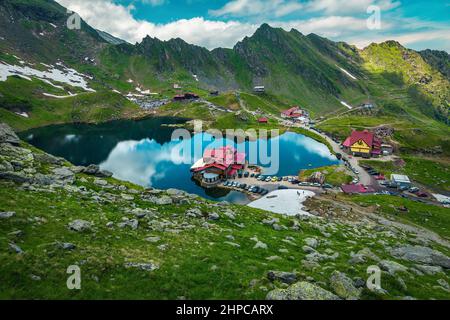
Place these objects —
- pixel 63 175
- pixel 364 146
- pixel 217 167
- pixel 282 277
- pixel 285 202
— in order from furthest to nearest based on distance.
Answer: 1. pixel 364 146
2. pixel 217 167
3. pixel 285 202
4. pixel 63 175
5. pixel 282 277

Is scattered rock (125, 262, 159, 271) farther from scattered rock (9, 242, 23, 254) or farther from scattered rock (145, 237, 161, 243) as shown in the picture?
scattered rock (9, 242, 23, 254)

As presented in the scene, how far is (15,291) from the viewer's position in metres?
16.3

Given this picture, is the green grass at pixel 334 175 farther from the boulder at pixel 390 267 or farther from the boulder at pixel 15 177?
the boulder at pixel 15 177

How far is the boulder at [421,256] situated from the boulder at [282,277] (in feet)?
66.7

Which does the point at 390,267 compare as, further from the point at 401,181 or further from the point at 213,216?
the point at 401,181

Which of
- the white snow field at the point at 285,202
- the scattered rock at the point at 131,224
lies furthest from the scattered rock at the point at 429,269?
the white snow field at the point at 285,202

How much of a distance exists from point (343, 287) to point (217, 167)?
83956 millimetres

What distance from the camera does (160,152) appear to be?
463 feet

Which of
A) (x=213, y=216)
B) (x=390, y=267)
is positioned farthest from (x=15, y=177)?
(x=390, y=267)

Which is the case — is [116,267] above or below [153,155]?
below

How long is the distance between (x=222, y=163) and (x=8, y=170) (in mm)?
75182

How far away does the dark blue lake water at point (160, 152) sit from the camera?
344 feet
